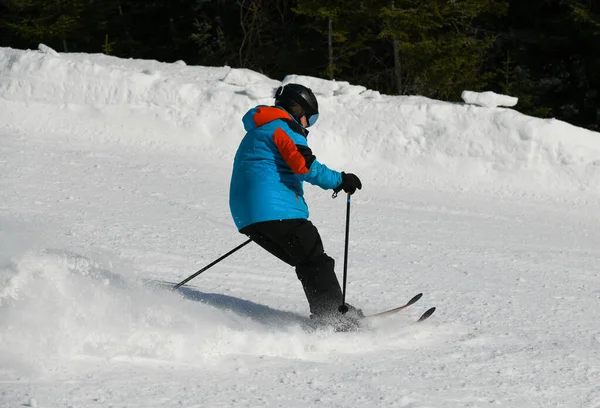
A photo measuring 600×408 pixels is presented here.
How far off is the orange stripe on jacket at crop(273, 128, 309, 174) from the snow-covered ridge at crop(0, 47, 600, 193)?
588 cm

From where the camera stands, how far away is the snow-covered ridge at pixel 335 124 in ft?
35.7

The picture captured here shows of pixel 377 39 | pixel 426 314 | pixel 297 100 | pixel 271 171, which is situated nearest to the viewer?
pixel 271 171

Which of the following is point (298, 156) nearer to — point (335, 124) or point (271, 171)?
point (271, 171)

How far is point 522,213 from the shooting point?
986 centimetres

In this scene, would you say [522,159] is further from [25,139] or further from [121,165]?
[25,139]

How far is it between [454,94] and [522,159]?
677cm

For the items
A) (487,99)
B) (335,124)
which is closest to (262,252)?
(335,124)

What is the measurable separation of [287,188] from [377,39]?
14.0 meters

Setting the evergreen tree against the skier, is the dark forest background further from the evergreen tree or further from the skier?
the skier

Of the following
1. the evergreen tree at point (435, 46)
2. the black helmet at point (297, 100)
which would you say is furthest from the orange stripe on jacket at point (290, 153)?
the evergreen tree at point (435, 46)

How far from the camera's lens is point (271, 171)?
5.10 meters

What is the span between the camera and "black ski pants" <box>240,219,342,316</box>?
5.11m

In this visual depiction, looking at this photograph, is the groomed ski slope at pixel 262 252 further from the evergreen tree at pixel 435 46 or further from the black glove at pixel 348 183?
the evergreen tree at pixel 435 46

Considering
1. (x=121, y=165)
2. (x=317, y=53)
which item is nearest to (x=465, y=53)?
(x=317, y=53)
